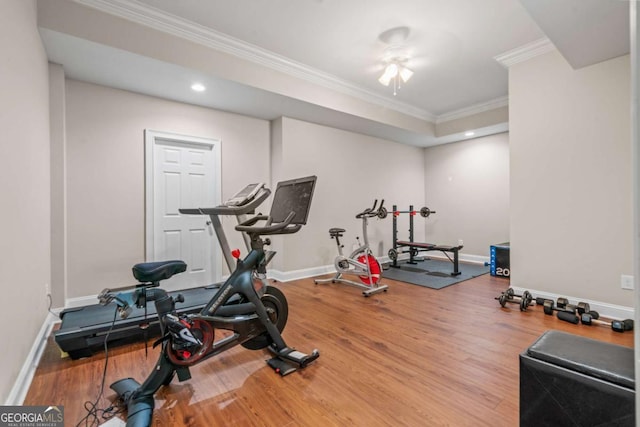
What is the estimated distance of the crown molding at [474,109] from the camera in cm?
518

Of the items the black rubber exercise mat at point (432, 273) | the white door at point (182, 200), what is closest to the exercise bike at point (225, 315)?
the white door at point (182, 200)

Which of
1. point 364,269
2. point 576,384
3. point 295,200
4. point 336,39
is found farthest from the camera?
point 364,269

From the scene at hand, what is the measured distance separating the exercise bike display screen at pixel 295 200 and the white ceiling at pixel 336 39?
1798mm

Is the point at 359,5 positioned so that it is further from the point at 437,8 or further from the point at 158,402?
the point at 158,402

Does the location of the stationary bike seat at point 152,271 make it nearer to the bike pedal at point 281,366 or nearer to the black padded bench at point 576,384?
the bike pedal at point 281,366

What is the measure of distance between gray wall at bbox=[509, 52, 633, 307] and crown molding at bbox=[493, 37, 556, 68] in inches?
2.9

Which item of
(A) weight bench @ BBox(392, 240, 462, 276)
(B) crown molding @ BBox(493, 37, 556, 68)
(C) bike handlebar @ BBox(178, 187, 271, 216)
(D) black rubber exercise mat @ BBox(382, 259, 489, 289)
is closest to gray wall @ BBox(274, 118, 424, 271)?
(A) weight bench @ BBox(392, 240, 462, 276)

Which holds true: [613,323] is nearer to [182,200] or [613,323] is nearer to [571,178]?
[571,178]

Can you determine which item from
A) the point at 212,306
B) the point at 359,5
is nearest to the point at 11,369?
the point at 212,306

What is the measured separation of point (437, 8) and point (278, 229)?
2638mm

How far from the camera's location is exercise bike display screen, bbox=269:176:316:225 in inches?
84.4

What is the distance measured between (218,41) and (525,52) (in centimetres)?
363

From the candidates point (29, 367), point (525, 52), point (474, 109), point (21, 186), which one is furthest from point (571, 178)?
point (29, 367)

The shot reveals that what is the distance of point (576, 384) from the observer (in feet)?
3.59
